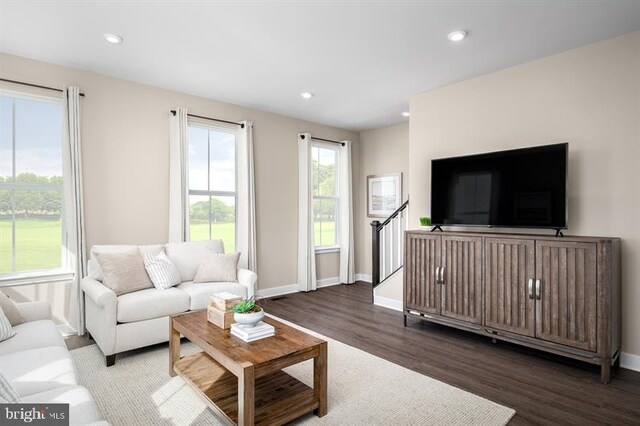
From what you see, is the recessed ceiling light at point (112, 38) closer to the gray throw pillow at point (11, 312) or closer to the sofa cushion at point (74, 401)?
the gray throw pillow at point (11, 312)

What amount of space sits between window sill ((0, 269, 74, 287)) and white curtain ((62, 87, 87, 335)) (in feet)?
0.43

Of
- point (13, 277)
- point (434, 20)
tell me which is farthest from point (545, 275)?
point (13, 277)

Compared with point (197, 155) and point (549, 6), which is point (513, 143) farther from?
point (197, 155)

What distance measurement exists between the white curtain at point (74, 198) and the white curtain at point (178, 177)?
953 mm

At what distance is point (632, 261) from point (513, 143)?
1.47 m

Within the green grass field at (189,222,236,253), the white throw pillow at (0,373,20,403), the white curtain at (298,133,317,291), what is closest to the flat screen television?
the white curtain at (298,133,317,291)

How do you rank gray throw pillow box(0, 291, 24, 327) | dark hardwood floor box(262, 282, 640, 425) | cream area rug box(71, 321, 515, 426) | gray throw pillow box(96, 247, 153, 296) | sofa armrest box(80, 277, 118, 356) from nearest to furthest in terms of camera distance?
cream area rug box(71, 321, 515, 426) < dark hardwood floor box(262, 282, 640, 425) < gray throw pillow box(0, 291, 24, 327) < sofa armrest box(80, 277, 118, 356) < gray throw pillow box(96, 247, 153, 296)

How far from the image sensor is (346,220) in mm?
6445

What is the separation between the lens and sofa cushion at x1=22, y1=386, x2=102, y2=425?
1426 millimetres

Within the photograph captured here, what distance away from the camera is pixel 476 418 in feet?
7.25

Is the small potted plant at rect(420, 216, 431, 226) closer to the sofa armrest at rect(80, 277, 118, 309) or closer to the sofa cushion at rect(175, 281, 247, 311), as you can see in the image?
the sofa cushion at rect(175, 281, 247, 311)

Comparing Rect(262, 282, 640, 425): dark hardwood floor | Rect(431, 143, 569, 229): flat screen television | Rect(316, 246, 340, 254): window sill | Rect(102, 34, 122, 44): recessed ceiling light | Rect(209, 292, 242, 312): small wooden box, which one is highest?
Rect(102, 34, 122, 44): recessed ceiling light

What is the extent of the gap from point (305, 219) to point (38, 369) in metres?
4.18

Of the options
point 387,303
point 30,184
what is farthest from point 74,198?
point 387,303
